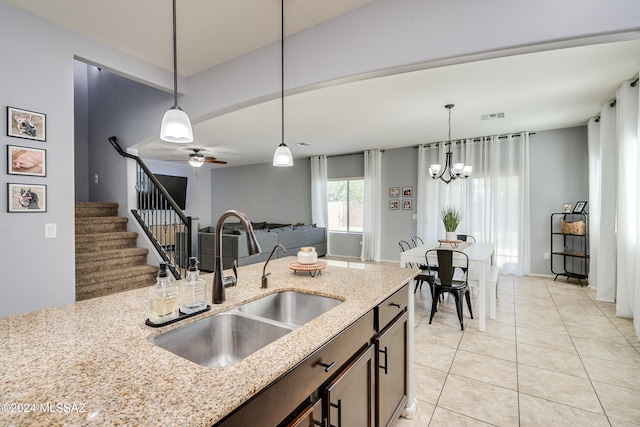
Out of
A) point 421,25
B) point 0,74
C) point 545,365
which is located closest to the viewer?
point 421,25

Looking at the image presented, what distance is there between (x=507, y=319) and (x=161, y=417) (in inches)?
158

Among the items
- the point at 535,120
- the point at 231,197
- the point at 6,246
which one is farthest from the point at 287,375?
the point at 231,197

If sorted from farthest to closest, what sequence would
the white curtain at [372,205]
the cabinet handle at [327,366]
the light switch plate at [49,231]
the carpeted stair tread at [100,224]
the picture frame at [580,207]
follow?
the white curtain at [372,205] < the picture frame at [580,207] < the carpeted stair tread at [100,224] < the light switch plate at [49,231] < the cabinet handle at [327,366]

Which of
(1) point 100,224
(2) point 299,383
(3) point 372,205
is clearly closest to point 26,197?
(1) point 100,224

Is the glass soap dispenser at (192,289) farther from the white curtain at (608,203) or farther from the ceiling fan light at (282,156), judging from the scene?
the white curtain at (608,203)

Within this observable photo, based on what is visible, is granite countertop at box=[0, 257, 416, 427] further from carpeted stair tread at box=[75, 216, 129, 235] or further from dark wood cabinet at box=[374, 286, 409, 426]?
carpeted stair tread at box=[75, 216, 129, 235]

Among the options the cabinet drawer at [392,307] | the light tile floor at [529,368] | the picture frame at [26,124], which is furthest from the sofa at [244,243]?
the cabinet drawer at [392,307]

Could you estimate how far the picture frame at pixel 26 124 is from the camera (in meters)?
2.26

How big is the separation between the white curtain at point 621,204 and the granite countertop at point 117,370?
3761mm

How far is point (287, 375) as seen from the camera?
91 cm

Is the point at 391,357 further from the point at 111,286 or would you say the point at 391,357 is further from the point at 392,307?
the point at 111,286

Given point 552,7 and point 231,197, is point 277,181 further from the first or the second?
point 552,7

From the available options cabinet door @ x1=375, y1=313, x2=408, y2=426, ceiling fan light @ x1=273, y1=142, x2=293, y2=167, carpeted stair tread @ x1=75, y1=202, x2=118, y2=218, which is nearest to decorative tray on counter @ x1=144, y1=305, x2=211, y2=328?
cabinet door @ x1=375, y1=313, x2=408, y2=426

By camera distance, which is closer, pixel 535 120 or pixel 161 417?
pixel 161 417
